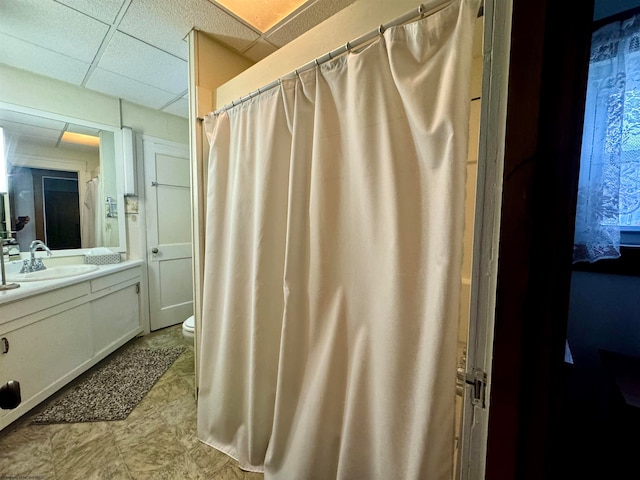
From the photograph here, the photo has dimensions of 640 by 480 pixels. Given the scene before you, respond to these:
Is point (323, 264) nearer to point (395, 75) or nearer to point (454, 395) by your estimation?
point (454, 395)

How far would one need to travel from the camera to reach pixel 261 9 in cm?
152

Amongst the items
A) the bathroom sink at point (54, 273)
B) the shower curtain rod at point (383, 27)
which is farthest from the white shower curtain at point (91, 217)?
the shower curtain rod at point (383, 27)

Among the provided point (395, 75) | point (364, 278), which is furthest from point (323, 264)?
point (395, 75)

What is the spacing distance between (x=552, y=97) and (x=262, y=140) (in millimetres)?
1027

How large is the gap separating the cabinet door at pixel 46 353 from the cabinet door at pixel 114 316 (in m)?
0.08

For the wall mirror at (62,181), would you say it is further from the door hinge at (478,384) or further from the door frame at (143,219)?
the door hinge at (478,384)

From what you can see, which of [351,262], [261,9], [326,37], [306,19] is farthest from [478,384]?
[261,9]

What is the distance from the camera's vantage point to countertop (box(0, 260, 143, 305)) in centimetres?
146

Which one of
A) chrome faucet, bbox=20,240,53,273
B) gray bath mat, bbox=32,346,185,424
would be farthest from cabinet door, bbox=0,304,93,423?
chrome faucet, bbox=20,240,53,273

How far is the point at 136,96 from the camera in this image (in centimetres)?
245

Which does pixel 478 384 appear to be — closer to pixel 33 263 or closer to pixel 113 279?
pixel 113 279

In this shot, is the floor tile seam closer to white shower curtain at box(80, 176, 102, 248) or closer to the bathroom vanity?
the bathroom vanity

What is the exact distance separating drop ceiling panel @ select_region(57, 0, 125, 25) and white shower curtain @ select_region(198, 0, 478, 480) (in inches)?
33.3

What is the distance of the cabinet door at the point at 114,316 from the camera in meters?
2.10
